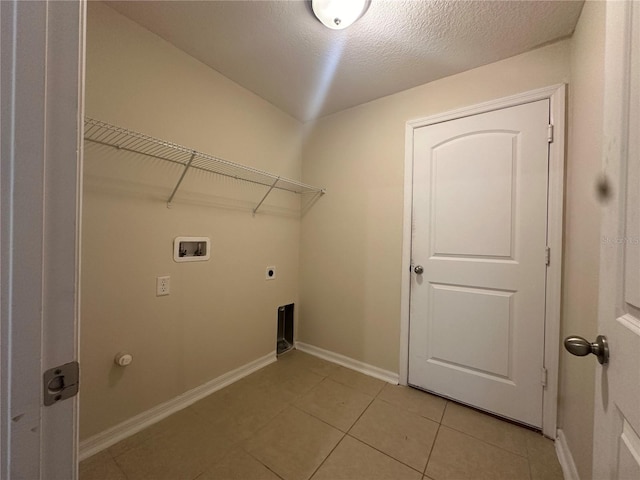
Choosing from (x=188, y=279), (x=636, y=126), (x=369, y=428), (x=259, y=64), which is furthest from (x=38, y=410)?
(x=259, y=64)

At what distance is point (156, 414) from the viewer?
5.01 ft

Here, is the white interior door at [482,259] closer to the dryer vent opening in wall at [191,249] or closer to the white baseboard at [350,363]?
the white baseboard at [350,363]

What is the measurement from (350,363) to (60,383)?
2.10m

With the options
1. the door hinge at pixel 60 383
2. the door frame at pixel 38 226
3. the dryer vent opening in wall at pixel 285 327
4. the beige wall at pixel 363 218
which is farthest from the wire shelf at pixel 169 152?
the door hinge at pixel 60 383

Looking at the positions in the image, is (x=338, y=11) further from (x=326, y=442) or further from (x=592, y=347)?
(x=326, y=442)

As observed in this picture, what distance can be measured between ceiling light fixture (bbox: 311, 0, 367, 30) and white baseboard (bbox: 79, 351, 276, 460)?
2391mm

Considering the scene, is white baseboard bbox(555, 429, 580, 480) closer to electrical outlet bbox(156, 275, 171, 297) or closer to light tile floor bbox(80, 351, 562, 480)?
light tile floor bbox(80, 351, 562, 480)

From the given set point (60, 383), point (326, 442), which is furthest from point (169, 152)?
point (326, 442)

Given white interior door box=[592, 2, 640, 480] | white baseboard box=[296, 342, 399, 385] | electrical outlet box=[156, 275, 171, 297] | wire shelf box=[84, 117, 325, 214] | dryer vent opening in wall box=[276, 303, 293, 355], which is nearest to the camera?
white interior door box=[592, 2, 640, 480]

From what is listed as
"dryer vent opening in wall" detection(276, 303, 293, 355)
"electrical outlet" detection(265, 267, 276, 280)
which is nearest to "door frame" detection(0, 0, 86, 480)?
"electrical outlet" detection(265, 267, 276, 280)

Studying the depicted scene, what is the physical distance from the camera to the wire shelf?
1.27 metres

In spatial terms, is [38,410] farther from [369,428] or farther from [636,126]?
[369,428]

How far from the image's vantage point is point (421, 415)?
1.62m

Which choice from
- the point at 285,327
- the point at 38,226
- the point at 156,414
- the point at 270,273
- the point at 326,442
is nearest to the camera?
the point at 38,226
